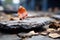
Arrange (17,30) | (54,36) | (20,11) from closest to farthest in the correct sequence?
(54,36) < (17,30) < (20,11)

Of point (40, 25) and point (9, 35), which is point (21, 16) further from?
point (9, 35)

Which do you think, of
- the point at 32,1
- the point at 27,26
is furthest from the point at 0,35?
the point at 32,1

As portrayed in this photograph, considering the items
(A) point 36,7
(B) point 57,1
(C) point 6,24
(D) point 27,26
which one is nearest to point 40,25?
(D) point 27,26

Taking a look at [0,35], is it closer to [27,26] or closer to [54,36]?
[27,26]

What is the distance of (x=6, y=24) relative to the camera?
2121mm

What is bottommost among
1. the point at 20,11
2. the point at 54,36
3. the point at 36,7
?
the point at 36,7

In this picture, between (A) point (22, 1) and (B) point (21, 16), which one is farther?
Answer: (A) point (22, 1)

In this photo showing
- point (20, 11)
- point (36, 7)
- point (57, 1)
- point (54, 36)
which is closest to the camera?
point (54, 36)

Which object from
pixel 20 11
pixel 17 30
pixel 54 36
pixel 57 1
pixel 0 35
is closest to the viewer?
pixel 54 36

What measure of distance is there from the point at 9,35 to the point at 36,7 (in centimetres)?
781

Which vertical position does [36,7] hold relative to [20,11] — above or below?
below

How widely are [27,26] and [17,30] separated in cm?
15

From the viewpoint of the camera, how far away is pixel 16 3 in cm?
1013

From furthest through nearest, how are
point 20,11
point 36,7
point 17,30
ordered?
point 36,7
point 20,11
point 17,30
